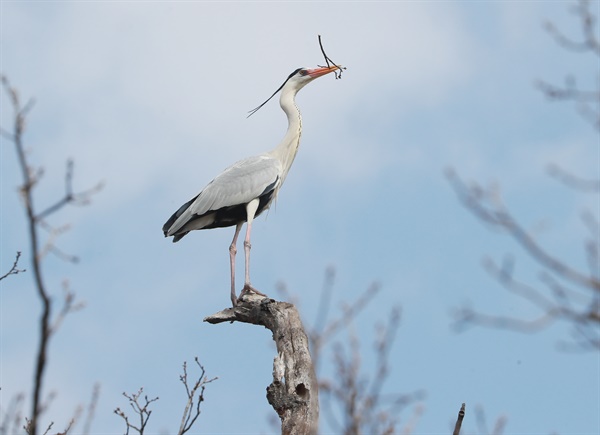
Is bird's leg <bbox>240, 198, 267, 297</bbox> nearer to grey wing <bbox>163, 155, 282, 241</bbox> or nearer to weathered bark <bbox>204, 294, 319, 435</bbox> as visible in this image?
grey wing <bbox>163, 155, 282, 241</bbox>

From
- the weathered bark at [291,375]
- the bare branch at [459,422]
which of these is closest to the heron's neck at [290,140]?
the weathered bark at [291,375]

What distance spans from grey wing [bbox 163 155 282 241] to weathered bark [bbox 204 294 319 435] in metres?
2.71

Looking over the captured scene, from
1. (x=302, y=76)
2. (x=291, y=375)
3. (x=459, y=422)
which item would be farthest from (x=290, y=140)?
(x=459, y=422)

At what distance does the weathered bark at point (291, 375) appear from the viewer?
6.23 m

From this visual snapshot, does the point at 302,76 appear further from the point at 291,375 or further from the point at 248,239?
the point at 291,375

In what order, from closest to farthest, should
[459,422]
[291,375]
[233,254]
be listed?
[459,422] < [291,375] < [233,254]

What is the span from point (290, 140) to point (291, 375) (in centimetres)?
458

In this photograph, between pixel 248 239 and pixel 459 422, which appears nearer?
pixel 459 422

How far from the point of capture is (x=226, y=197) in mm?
9727

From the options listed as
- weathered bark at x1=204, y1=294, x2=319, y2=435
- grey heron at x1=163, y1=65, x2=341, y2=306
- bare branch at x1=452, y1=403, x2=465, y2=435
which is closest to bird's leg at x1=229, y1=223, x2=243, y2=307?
grey heron at x1=163, y1=65, x2=341, y2=306

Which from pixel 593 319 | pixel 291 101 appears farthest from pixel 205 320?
pixel 593 319

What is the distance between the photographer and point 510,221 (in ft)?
8.86

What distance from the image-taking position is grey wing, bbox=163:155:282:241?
31.6 ft

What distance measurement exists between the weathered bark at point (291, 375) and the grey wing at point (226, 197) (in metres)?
2.71
